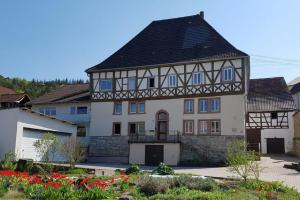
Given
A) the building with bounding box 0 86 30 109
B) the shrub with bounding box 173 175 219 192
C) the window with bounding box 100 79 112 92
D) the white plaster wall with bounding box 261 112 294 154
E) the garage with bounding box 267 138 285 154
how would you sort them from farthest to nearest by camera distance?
the building with bounding box 0 86 30 109
the garage with bounding box 267 138 285 154
the white plaster wall with bounding box 261 112 294 154
the window with bounding box 100 79 112 92
the shrub with bounding box 173 175 219 192

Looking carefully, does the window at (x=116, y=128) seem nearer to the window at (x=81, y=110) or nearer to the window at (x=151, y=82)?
the window at (x=81, y=110)

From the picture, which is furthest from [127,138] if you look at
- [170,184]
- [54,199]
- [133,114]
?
[54,199]

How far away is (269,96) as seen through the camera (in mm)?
41406

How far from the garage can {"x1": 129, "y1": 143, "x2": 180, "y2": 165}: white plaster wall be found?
13.4 m

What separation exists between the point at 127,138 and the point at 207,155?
8102mm

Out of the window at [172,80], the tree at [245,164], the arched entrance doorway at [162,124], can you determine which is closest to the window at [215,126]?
the arched entrance doorway at [162,124]

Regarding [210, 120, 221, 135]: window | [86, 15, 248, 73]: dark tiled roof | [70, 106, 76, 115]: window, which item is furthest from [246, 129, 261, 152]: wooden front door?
[70, 106, 76, 115]: window

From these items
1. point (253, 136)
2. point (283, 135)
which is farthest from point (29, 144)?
point (283, 135)

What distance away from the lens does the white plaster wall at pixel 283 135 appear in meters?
42.2

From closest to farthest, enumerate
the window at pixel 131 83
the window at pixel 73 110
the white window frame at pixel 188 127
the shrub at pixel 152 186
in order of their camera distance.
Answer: the shrub at pixel 152 186
the white window frame at pixel 188 127
the window at pixel 131 83
the window at pixel 73 110

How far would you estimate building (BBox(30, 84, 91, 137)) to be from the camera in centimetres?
4144

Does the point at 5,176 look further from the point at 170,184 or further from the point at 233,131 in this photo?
the point at 233,131

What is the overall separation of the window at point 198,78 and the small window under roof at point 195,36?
3545 millimetres

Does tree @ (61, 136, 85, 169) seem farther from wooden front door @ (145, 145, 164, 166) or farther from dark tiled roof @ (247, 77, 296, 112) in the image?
dark tiled roof @ (247, 77, 296, 112)
